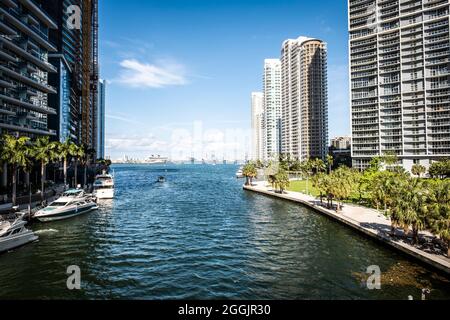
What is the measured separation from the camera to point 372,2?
477 feet

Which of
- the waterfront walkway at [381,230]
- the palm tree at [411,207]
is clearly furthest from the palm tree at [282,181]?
the palm tree at [411,207]

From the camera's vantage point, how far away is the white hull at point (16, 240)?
113ft

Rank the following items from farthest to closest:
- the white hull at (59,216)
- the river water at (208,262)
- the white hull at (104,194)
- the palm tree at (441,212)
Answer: the white hull at (104,194) < the white hull at (59,216) < the palm tree at (441,212) < the river water at (208,262)

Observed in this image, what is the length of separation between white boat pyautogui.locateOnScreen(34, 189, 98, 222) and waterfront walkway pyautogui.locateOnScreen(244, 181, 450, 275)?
47440 millimetres

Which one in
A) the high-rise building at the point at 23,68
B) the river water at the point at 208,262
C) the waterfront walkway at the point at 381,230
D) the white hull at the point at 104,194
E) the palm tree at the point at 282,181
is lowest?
the river water at the point at 208,262

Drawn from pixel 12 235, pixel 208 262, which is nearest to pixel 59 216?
pixel 12 235

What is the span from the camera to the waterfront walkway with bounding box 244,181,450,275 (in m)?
29.3

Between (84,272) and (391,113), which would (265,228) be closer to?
(84,272)

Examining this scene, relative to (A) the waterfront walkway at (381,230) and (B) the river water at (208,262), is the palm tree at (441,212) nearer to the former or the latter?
(A) the waterfront walkway at (381,230)

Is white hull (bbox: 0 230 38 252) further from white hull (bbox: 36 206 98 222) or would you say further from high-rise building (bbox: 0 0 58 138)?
high-rise building (bbox: 0 0 58 138)

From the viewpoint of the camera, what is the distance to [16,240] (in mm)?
36281

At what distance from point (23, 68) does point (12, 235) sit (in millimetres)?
68427

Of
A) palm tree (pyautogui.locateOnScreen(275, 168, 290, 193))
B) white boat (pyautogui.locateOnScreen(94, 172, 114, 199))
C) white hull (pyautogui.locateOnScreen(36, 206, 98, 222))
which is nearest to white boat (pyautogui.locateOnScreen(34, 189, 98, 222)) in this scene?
white hull (pyautogui.locateOnScreen(36, 206, 98, 222))
